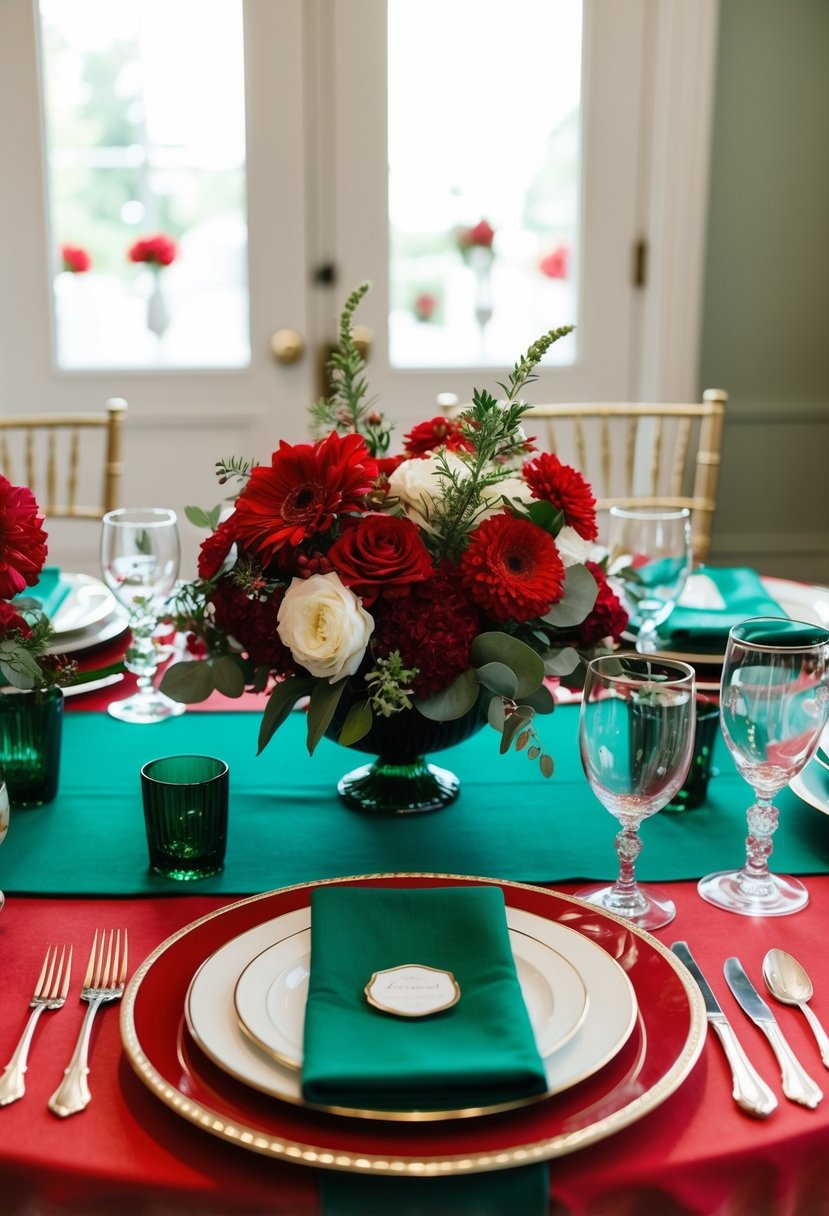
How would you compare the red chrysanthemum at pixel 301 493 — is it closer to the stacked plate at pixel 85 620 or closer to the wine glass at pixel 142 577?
the wine glass at pixel 142 577

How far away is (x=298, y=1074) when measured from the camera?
23.2 inches

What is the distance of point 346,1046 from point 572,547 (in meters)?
0.50

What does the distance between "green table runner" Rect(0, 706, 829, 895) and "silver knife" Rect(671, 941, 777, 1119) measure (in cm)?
18

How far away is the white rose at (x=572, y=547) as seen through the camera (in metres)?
0.98

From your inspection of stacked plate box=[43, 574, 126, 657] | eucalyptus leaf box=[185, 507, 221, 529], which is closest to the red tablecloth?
eucalyptus leaf box=[185, 507, 221, 529]

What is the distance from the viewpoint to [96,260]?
118 inches

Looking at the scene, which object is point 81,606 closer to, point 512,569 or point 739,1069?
point 512,569

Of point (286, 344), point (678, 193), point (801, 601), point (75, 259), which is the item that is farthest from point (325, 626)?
point (678, 193)

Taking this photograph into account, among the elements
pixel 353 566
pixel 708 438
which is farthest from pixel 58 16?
pixel 353 566

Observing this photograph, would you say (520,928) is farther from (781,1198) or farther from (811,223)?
(811,223)

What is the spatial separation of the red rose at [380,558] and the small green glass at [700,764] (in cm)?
28

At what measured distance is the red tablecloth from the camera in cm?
56

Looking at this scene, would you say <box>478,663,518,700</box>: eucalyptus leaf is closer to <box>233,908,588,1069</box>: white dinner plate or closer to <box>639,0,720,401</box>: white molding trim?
<box>233,908,588,1069</box>: white dinner plate

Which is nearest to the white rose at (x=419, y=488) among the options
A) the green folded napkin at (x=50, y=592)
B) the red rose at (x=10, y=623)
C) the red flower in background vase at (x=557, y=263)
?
the red rose at (x=10, y=623)
